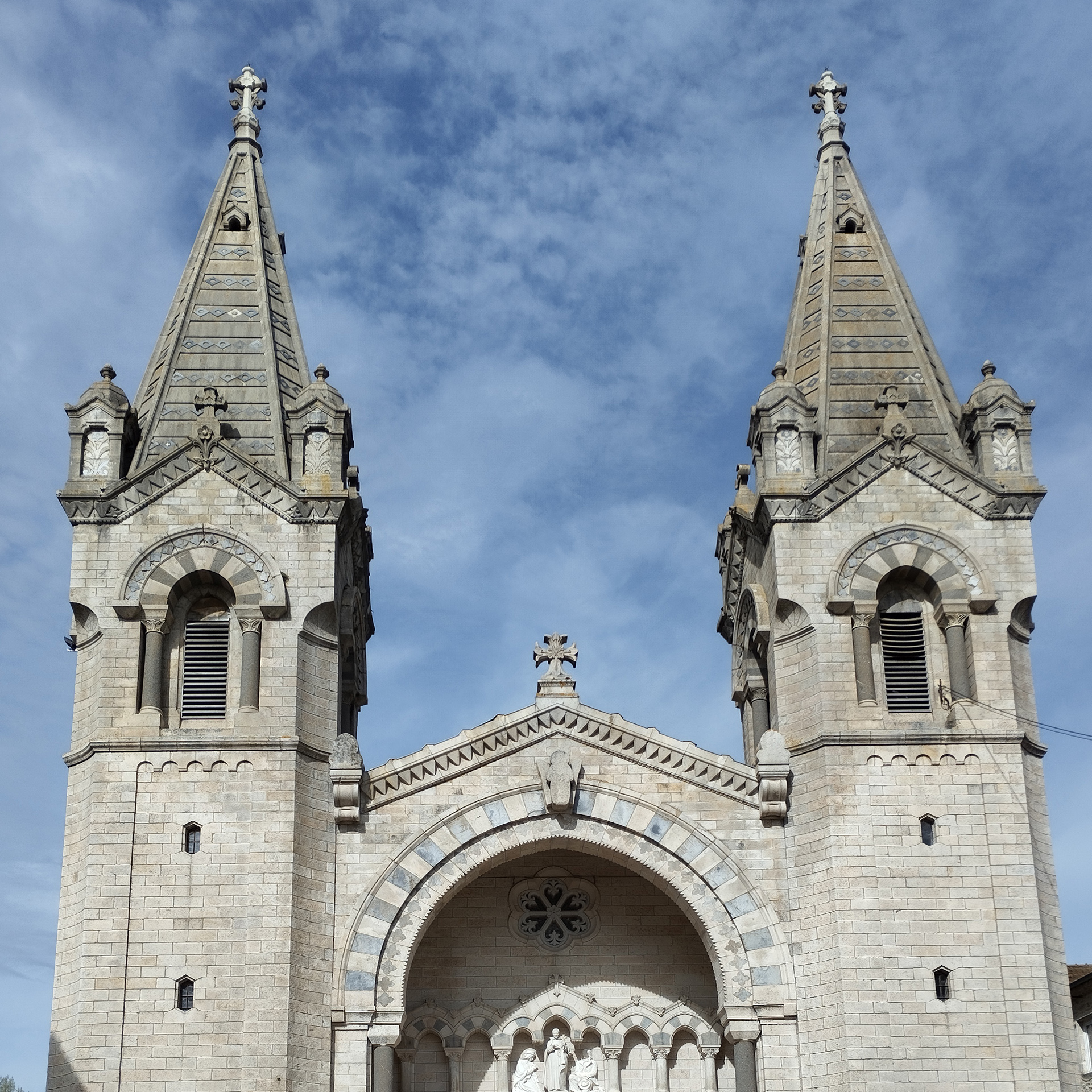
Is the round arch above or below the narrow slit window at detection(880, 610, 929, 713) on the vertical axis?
below

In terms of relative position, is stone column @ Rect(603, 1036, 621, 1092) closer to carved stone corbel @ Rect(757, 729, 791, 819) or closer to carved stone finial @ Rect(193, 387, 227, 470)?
carved stone corbel @ Rect(757, 729, 791, 819)

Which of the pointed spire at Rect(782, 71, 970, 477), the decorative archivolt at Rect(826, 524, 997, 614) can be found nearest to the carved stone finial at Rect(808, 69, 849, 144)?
the pointed spire at Rect(782, 71, 970, 477)

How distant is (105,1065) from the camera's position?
2584cm

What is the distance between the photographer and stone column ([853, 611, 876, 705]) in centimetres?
2891

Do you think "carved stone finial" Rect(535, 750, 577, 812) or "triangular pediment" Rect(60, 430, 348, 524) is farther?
"triangular pediment" Rect(60, 430, 348, 524)

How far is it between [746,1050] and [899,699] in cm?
640

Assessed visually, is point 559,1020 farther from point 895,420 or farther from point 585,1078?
point 895,420

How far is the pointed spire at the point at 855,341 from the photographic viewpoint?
3162 cm

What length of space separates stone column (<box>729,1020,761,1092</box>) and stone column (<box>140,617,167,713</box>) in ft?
34.5

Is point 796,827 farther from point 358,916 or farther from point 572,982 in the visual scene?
point 358,916

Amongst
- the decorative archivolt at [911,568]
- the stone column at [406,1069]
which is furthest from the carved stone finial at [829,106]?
the stone column at [406,1069]

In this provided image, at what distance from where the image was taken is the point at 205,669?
96.3 ft

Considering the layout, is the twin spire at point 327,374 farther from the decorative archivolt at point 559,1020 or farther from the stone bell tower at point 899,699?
the decorative archivolt at point 559,1020

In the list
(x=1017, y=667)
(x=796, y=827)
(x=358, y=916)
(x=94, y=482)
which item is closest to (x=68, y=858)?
(x=358, y=916)
